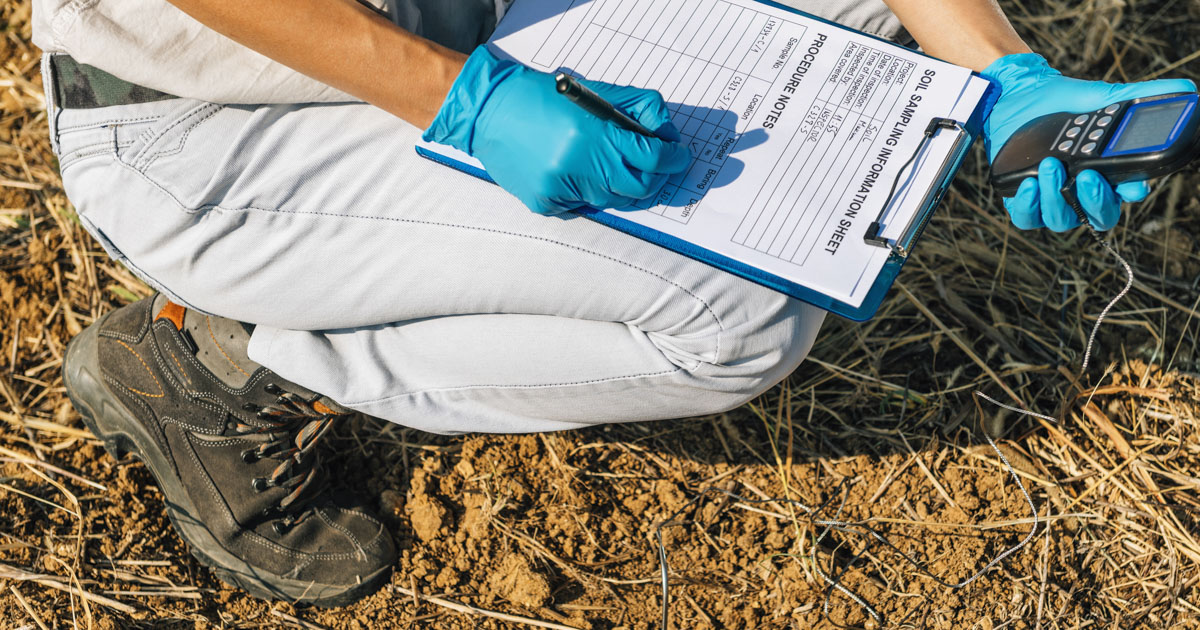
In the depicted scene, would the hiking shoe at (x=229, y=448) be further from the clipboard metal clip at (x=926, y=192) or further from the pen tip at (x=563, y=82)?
the clipboard metal clip at (x=926, y=192)

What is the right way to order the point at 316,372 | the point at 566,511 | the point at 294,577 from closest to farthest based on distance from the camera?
the point at 316,372, the point at 294,577, the point at 566,511

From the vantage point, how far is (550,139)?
3.35 feet

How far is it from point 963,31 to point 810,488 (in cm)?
83

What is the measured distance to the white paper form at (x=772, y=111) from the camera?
102 centimetres

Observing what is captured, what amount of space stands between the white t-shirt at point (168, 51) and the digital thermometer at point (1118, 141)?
83 centimetres

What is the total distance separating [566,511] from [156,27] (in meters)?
1.01

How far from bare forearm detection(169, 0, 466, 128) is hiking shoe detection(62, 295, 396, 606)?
499 mm

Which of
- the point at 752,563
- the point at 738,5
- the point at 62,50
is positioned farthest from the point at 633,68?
the point at 752,563

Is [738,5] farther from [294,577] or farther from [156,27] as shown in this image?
[294,577]

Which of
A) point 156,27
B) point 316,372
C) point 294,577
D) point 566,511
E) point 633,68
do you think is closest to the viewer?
point 156,27

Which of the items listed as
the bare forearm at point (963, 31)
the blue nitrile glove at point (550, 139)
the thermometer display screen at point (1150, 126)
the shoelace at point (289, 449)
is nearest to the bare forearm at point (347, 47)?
the blue nitrile glove at point (550, 139)

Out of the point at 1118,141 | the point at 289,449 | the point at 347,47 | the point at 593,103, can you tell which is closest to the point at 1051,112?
the point at 1118,141

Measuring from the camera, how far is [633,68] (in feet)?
3.80

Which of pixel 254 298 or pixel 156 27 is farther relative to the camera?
pixel 254 298
